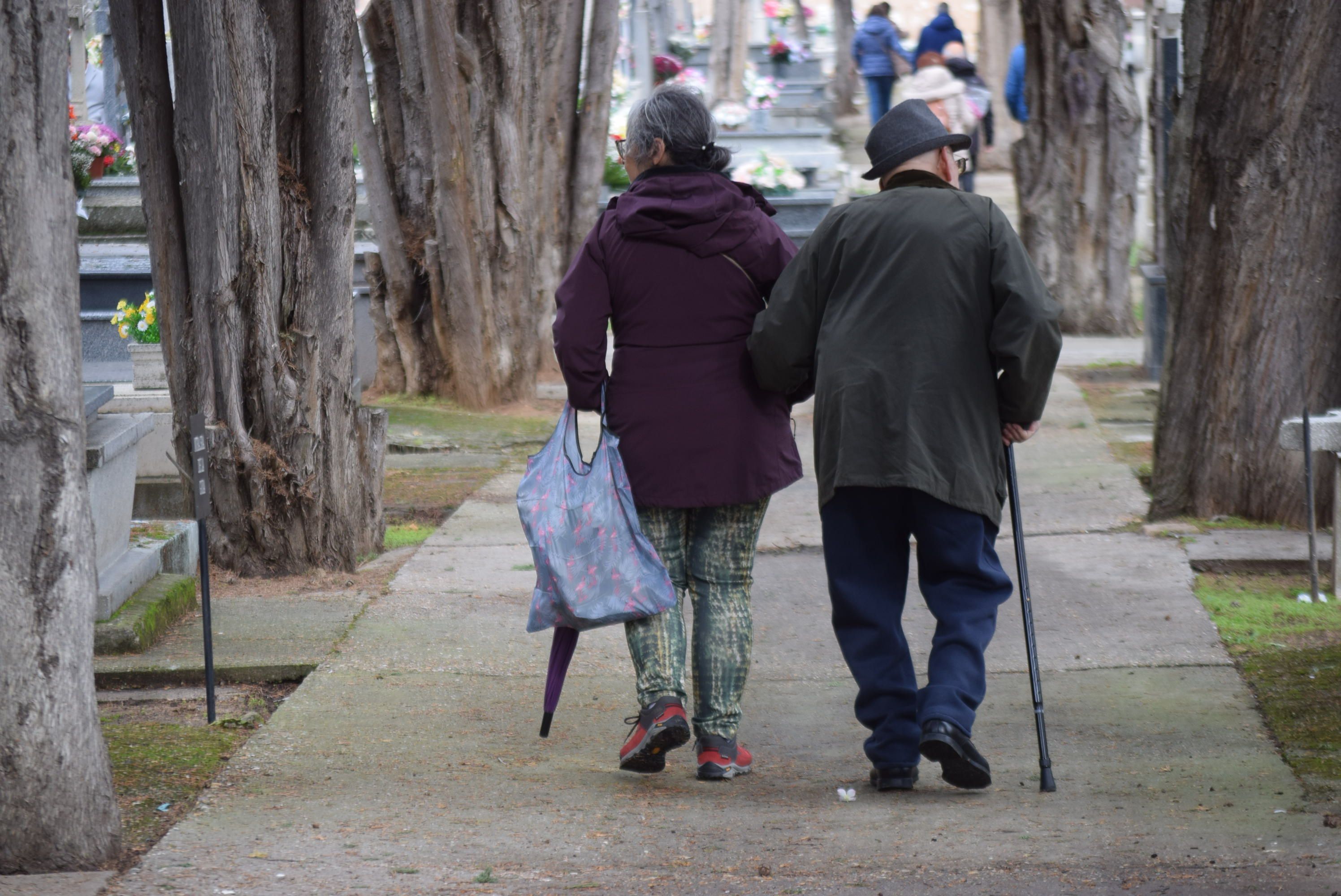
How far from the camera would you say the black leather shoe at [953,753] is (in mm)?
4125

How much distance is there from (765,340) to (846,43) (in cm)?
3223

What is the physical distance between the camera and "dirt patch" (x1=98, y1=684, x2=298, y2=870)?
411cm

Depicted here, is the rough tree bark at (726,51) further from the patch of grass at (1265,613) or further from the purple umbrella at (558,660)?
the purple umbrella at (558,660)

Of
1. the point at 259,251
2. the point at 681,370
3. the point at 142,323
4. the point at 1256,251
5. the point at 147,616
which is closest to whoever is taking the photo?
the point at 681,370

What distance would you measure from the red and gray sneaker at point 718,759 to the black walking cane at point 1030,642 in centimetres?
84

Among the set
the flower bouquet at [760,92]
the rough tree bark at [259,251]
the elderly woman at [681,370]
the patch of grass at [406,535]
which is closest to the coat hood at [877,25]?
the flower bouquet at [760,92]

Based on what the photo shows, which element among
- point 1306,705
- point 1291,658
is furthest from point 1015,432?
point 1291,658

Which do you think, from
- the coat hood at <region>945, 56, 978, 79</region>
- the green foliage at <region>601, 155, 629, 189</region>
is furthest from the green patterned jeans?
the coat hood at <region>945, 56, 978, 79</region>

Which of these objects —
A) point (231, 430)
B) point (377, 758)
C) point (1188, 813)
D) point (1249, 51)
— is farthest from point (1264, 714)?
point (231, 430)

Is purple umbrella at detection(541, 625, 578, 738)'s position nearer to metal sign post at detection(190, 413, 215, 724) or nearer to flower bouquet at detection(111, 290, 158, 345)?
metal sign post at detection(190, 413, 215, 724)

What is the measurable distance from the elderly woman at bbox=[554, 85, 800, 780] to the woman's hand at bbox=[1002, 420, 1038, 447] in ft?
1.96

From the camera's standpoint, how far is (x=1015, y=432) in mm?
4406

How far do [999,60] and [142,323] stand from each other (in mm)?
22508

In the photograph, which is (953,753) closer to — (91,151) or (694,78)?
(91,151)
